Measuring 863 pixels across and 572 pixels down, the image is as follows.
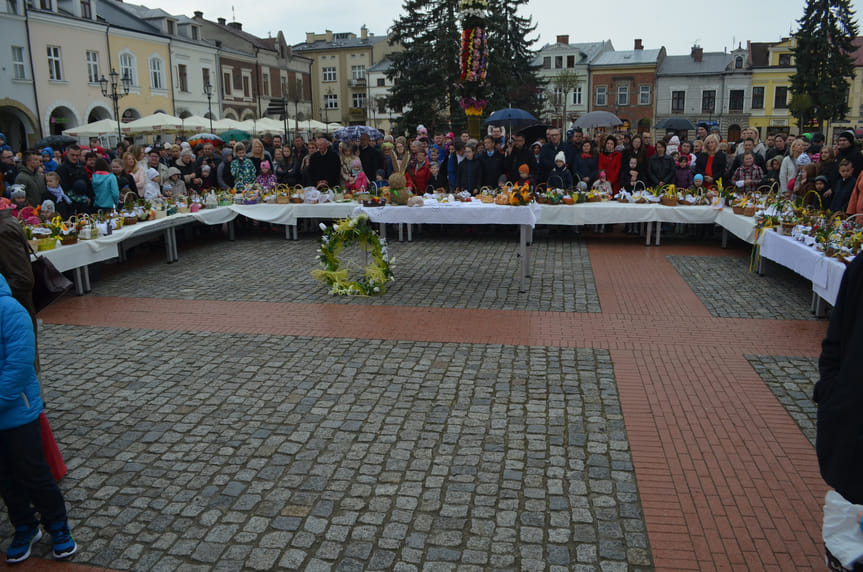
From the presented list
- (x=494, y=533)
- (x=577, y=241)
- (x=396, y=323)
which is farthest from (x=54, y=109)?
(x=494, y=533)

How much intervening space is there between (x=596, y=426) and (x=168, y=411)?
3.29 meters

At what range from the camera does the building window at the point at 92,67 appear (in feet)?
103

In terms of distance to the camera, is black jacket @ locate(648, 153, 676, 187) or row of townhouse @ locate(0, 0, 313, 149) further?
row of townhouse @ locate(0, 0, 313, 149)

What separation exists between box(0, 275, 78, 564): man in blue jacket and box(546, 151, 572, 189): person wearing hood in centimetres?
1036

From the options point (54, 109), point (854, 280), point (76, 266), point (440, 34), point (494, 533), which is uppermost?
point (440, 34)

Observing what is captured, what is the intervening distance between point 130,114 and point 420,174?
28.0m

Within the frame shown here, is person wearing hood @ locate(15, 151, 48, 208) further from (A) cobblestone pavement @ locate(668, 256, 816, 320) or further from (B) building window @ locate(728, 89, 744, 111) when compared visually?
(B) building window @ locate(728, 89, 744, 111)

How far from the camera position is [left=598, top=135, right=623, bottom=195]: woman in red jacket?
42.8 feet

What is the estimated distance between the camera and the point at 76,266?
8.78m

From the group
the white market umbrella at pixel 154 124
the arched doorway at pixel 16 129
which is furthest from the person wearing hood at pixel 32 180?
the arched doorway at pixel 16 129

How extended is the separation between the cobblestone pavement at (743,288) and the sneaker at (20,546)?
686 centimetres

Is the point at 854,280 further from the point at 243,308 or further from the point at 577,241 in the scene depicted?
the point at 577,241

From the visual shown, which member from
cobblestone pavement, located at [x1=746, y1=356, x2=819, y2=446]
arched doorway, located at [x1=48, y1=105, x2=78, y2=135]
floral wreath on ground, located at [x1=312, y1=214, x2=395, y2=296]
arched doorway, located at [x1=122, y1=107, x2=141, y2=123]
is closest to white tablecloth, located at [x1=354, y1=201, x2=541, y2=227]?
floral wreath on ground, located at [x1=312, y1=214, x2=395, y2=296]

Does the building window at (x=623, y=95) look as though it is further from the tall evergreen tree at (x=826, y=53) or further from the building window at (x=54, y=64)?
the building window at (x=54, y=64)
